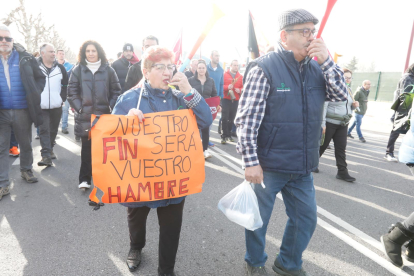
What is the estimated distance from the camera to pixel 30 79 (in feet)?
13.8

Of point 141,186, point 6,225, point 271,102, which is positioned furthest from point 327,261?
point 6,225

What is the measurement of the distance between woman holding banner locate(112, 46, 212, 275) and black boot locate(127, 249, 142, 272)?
0.25 m

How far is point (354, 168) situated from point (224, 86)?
148 inches

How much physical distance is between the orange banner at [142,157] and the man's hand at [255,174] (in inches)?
17.9

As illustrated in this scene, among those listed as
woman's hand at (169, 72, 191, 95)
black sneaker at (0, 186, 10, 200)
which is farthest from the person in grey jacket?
black sneaker at (0, 186, 10, 200)

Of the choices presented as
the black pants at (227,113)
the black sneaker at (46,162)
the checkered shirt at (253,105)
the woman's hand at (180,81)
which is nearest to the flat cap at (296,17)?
the checkered shirt at (253,105)

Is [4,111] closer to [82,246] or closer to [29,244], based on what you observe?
[29,244]

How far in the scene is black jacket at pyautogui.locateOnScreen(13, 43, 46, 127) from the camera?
4.13 meters

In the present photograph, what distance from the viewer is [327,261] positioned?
2.74m

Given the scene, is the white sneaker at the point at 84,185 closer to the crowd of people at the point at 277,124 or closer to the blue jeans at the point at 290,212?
the crowd of people at the point at 277,124

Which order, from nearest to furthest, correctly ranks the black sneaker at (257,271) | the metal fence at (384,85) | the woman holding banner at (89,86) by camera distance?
the black sneaker at (257,271)
the woman holding banner at (89,86)
the metal fence at (384,85)

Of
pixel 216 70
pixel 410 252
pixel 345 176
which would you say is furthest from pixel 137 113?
pixel 216 70

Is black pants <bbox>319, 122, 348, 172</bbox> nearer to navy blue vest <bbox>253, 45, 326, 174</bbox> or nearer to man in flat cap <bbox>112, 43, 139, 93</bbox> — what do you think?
navy blue vest <bbox>253, 45, 326, 174</bbox>

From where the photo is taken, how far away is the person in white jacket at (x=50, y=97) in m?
5.48
